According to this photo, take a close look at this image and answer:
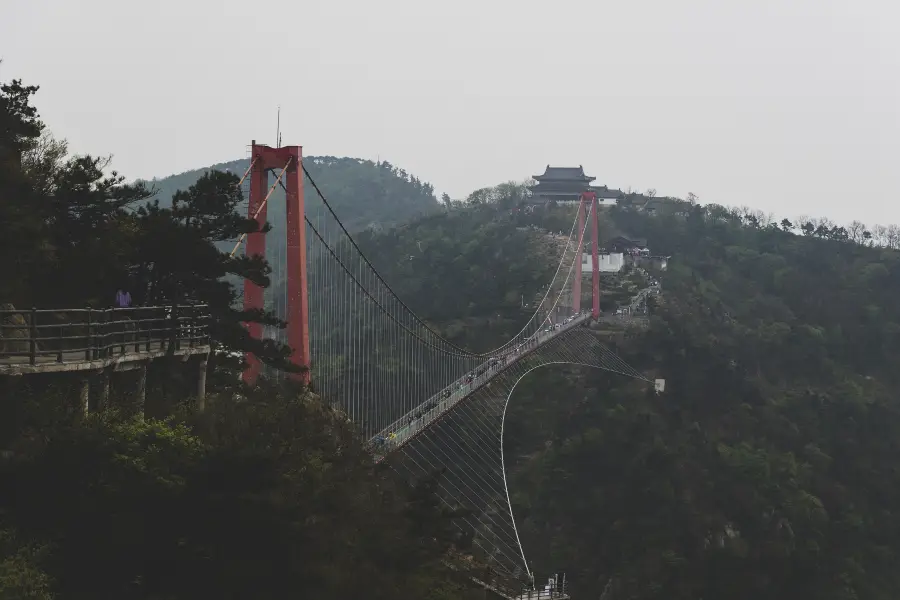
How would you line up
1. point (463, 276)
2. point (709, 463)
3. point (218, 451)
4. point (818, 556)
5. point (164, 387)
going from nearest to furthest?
point (218, 451)
point (164, 387)
point (818, 556)
point (709, 463)
point (463, 276)

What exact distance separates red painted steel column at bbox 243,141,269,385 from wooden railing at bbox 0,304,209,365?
2.75m

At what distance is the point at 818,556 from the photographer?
4059 cm

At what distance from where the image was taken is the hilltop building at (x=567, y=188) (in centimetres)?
8100

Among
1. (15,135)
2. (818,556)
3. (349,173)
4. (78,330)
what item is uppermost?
(349,173)

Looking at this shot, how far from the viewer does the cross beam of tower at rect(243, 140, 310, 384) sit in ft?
59.3

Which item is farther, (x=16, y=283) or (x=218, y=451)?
(x=16, y=283)

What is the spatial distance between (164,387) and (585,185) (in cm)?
7027

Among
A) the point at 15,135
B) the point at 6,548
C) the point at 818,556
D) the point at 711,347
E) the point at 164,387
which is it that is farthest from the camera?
the point at 711,347

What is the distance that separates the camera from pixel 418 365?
41625 millimetres

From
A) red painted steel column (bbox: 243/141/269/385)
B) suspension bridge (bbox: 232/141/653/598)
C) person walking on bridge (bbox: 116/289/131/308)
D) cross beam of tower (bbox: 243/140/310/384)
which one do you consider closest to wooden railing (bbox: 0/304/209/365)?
person walking on bridge (bbox: 116/289/131/308)

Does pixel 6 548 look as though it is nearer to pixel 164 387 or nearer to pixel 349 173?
pixel 164 387

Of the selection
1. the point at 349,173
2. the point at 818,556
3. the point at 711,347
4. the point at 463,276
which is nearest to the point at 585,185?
the point at 463,276

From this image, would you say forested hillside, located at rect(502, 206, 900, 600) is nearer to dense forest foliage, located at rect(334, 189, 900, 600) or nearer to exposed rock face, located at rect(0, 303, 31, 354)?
dense forest foliage, located at rect(334, 189, 900, 600)

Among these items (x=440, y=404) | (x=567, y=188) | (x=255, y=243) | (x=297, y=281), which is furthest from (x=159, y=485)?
(x=567, y=188)
